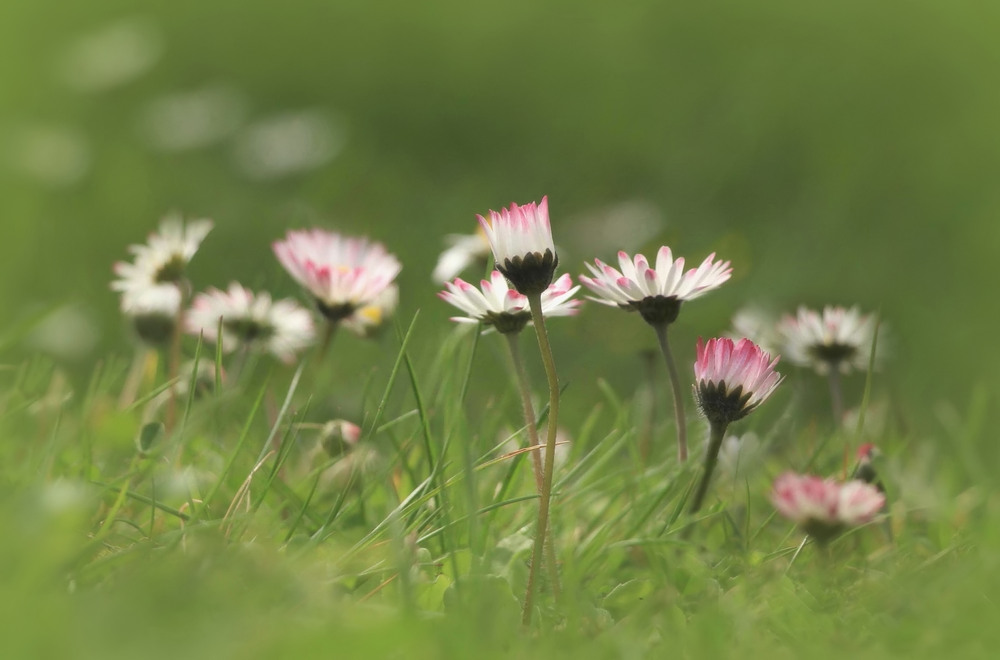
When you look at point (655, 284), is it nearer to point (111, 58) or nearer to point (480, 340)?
point (480, 340)

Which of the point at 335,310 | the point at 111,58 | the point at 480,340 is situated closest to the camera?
the point at 335,310

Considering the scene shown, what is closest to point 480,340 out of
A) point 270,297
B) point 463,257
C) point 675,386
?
point 463,257

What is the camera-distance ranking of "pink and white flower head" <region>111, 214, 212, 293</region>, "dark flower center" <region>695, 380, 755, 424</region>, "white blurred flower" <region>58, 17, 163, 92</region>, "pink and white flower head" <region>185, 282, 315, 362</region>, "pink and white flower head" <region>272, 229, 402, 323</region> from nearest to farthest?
"dark flower center" <region>695, 380, 755, 424</region> < "pink and white flower head" <region>272, 229, 402, 323</region> < "pink and white flower head" <region>111, 214, 212, 293</region> < "pink and white flower head" <region>185, 282, 315, 362</region> < "white blurred flower" <region>58, 17, 163, 92</region>

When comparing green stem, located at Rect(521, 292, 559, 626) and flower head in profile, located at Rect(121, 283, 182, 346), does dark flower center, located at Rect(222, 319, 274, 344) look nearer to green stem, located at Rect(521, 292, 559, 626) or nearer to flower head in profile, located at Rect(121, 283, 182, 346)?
flower head in profile, located at Rect(121, 283, 182, 346)

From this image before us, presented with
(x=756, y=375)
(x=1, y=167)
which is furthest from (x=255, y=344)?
(x=1, y=167)

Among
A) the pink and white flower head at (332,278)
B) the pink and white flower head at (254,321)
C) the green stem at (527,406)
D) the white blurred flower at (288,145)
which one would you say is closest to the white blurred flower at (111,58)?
the white blurred flower at (288,145)

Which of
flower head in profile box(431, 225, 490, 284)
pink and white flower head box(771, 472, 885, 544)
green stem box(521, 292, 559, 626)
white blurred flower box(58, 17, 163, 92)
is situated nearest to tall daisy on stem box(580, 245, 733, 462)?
green stem box(521, 292, 559, 626)

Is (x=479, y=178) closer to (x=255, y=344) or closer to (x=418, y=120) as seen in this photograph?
(x=418, y=120)
